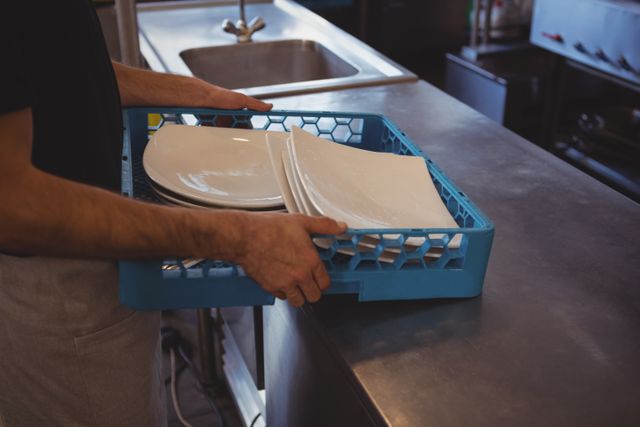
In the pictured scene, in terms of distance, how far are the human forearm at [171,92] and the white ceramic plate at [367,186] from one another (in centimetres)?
26

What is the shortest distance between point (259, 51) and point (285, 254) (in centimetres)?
154

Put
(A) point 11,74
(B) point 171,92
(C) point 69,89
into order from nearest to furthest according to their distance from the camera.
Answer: (A) point 11,74 → (C) point 69,89 → (B) point 171,92

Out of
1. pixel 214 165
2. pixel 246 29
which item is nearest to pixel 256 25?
pixel 246 29

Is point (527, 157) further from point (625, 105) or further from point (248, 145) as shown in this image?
point (625, 105)

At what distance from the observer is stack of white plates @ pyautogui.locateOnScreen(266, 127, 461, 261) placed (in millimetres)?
910

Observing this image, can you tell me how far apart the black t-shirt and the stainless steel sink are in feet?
3.14

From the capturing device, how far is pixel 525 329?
0.89m

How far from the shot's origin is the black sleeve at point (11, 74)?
2.35 ft

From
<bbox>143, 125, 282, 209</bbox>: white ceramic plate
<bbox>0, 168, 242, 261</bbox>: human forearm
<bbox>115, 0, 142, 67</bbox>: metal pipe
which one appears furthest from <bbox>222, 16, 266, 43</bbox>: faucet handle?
<bbox>0, 168, 242, 261</bbox>: human forearm

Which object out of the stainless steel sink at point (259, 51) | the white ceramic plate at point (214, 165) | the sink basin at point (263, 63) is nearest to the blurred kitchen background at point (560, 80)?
the stainless steel sink at point (259, 51)

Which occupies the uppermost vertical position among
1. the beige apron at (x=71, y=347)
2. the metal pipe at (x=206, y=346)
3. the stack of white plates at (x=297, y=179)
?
the stack of white plates at (x=297, y=179)

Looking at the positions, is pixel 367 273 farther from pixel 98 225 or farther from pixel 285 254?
pixel 98 225

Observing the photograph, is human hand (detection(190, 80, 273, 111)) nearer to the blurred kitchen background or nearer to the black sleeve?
the black sleeve

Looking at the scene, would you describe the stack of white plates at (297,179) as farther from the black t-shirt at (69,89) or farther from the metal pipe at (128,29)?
the metal pipe at (128,29)
